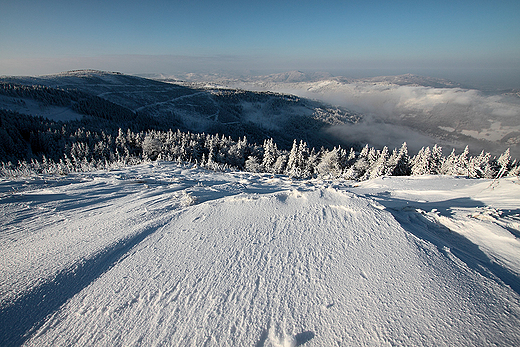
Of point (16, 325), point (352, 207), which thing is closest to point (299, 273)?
point (352, 207)

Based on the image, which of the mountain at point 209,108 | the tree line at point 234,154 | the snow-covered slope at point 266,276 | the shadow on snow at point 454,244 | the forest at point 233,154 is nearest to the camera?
the snow-covered slope at point 266,276

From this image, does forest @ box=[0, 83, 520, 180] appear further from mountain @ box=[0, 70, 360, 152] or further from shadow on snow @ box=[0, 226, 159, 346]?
mountain @ box=[0, 70, 360, 152]

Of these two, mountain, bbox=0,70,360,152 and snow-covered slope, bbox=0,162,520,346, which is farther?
mountain, bbox=0,70,360,152

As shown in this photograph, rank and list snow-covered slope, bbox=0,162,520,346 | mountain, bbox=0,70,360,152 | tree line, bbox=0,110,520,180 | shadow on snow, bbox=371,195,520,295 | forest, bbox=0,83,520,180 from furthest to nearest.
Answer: mountain, bbox=0,70,360,152 → tree line, bbox=0,110,520,180 → forest, bbox=0,83,520,180 → shadow on snow, bbox=371,195,520,295 → snow-covered slope, bbox=0,162,520,346

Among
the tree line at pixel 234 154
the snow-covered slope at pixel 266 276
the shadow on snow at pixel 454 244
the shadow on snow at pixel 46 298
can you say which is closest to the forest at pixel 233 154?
the tree line at pixel 234 154

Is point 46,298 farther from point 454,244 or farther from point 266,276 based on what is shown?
point 454,244

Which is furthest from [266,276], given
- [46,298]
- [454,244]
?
[454,244]

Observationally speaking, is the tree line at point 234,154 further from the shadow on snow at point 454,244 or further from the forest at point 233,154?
the shadow on snow at point 454,244

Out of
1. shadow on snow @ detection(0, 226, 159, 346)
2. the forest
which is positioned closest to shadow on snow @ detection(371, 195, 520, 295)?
shadow on snow @ detection(0, 226, 159, 346)
